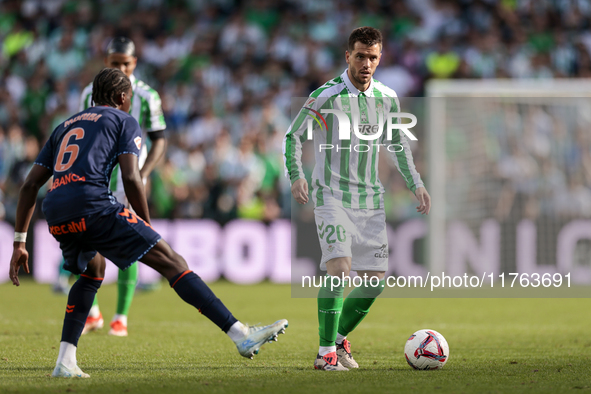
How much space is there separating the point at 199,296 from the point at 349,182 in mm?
1395

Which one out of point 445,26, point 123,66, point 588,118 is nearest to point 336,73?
point 445,26

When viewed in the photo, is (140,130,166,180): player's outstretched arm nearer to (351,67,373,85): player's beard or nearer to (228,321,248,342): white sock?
(351,67,373,85): player's beard

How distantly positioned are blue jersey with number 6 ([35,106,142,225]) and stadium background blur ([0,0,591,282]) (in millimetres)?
8830

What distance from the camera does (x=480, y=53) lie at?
653 inches

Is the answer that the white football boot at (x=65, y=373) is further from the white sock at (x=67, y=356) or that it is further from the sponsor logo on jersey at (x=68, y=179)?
the sponsor logo on jersey at (x=68, y=179)

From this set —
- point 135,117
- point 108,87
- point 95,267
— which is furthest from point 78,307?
point 135,117

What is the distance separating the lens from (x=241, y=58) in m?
17.6

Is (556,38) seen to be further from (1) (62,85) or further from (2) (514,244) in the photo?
(1) (62,85)

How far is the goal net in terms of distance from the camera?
12.8 m

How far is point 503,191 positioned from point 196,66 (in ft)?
24.7

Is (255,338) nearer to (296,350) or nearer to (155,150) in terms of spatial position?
(296,350)

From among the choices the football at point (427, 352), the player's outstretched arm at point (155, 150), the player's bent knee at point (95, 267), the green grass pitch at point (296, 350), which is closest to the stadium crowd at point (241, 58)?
the green grass pitch at point (296, 350)

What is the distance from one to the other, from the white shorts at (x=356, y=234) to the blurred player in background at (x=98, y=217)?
0.77m

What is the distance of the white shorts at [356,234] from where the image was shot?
17.0ft
